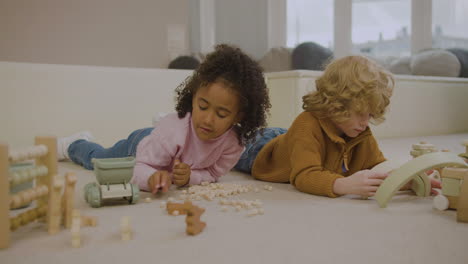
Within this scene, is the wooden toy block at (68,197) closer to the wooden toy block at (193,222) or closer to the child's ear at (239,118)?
the wooden toy block at (193,222)

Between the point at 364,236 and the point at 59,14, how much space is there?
311 centimetres

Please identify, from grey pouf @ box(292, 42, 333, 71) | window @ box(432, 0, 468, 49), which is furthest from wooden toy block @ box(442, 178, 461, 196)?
window @ box(432, 0, 468, 49)

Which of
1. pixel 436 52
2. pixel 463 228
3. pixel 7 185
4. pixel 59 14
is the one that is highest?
pixel 59 14

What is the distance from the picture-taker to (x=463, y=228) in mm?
897

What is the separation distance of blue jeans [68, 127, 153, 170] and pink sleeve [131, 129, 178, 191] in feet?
0.86

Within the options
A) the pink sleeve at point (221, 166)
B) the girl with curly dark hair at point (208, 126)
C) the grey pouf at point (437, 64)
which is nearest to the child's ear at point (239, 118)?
the girl with curly dark hair at point (208, 126)

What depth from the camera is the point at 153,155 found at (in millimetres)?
1266

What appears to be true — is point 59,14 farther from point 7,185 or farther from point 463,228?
point 463,228

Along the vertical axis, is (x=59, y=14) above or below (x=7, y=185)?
above

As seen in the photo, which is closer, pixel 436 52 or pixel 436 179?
pixel 436 179

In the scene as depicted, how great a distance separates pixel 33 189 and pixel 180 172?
0.46 meters

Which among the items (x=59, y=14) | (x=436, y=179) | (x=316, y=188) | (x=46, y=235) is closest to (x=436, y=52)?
(x=436, y=179)

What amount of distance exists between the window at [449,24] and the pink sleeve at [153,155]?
343 centimetres

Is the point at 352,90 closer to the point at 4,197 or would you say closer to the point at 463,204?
the point at 463,204
